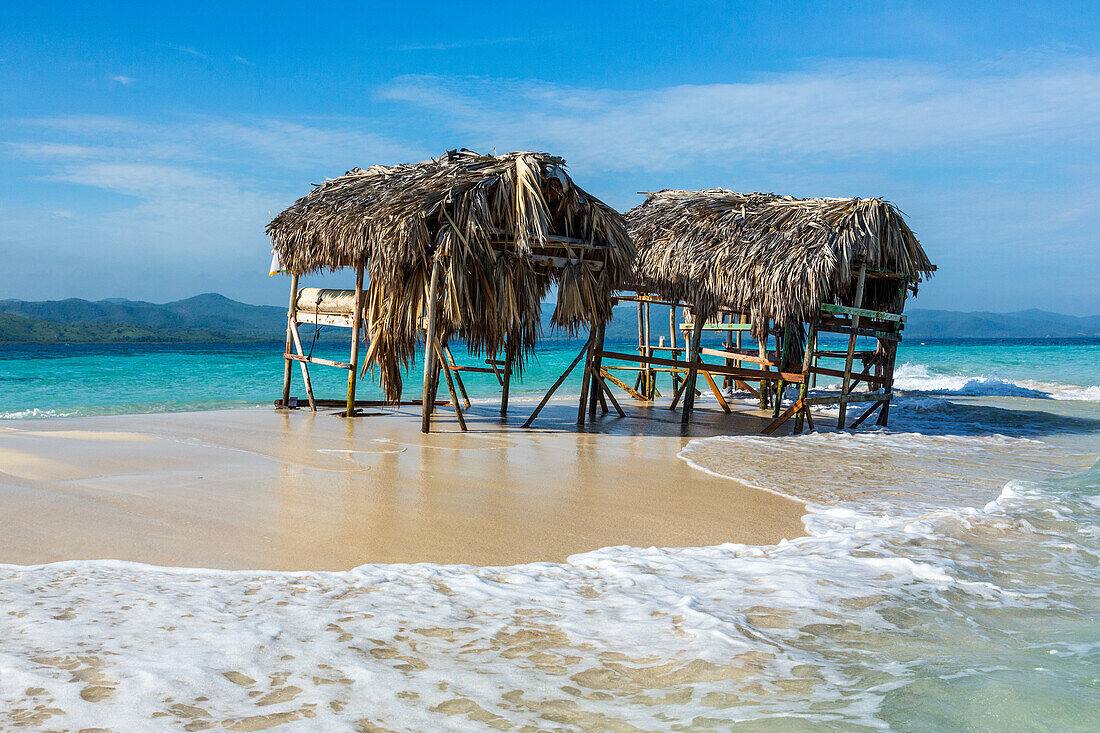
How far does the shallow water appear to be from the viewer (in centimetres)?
271

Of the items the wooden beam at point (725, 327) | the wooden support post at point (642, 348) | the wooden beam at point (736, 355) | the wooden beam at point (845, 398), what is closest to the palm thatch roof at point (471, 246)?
the wooden beam at point (845, 398)

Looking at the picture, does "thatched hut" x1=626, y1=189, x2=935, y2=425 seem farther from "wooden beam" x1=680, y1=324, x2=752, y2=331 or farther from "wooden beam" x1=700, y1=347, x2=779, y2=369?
"wooden beam" x1=680, y1=324, x2=752, y2=331

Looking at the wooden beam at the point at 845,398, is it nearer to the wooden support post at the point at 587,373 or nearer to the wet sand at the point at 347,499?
the wet sand at the point at 347,499

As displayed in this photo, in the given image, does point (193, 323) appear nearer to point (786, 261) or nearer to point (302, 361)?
point (302, 361)

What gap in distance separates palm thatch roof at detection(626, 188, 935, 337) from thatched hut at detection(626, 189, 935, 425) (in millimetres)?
15

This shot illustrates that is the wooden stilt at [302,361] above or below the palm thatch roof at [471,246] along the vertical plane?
below

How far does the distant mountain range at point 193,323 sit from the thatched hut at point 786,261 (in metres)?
1.58

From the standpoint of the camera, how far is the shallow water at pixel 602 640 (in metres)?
2.71

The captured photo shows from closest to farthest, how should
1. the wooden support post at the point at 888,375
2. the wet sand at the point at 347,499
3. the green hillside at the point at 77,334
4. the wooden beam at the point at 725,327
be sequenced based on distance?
1. the wet sand at the point at 347,499
2. the wooden support post at the point at 888,375
3. the wooden beam at the point at 725,327
4. the green hillside at the point at 77,334

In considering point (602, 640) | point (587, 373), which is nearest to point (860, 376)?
point (587, 373)

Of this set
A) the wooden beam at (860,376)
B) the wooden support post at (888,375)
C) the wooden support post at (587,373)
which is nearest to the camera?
the wooden support post at (587,373)

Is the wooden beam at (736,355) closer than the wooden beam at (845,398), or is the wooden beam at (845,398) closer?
the wooden beam at (845,398)

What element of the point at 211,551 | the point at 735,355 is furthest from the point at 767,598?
the point at 735,355

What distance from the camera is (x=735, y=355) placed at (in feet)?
46.0
